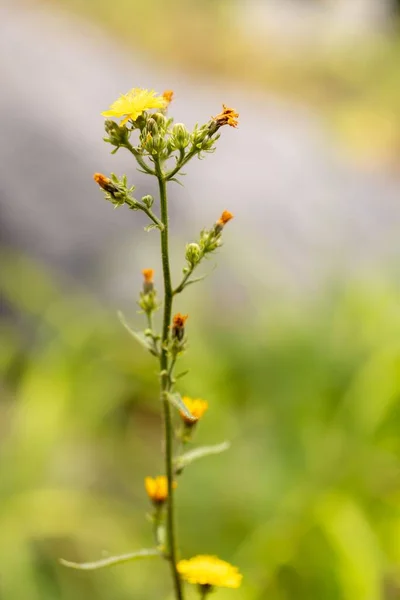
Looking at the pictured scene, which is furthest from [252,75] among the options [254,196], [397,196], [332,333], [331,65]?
[332,333]

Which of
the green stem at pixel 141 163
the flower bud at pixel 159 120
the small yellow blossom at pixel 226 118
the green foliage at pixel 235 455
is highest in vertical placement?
the small yellow blossom at pixel 226 118

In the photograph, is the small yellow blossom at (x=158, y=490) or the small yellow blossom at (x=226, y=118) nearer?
the small yellow blossom at (x=226, y=118)

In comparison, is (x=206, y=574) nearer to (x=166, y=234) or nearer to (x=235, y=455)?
(x=166, y=234)

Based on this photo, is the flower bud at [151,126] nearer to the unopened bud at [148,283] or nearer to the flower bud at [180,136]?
the flower bud at [180,136]

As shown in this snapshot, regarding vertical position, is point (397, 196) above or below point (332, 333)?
above

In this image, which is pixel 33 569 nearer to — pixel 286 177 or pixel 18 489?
pixel 18 489

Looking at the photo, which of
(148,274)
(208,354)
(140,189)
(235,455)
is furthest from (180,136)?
(140,189)

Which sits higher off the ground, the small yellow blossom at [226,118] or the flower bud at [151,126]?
the small yellow blossom at [226,118]

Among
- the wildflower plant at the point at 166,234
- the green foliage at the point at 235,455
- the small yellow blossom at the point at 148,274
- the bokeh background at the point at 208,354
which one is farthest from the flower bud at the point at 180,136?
the green foliage at the point at 235,455
